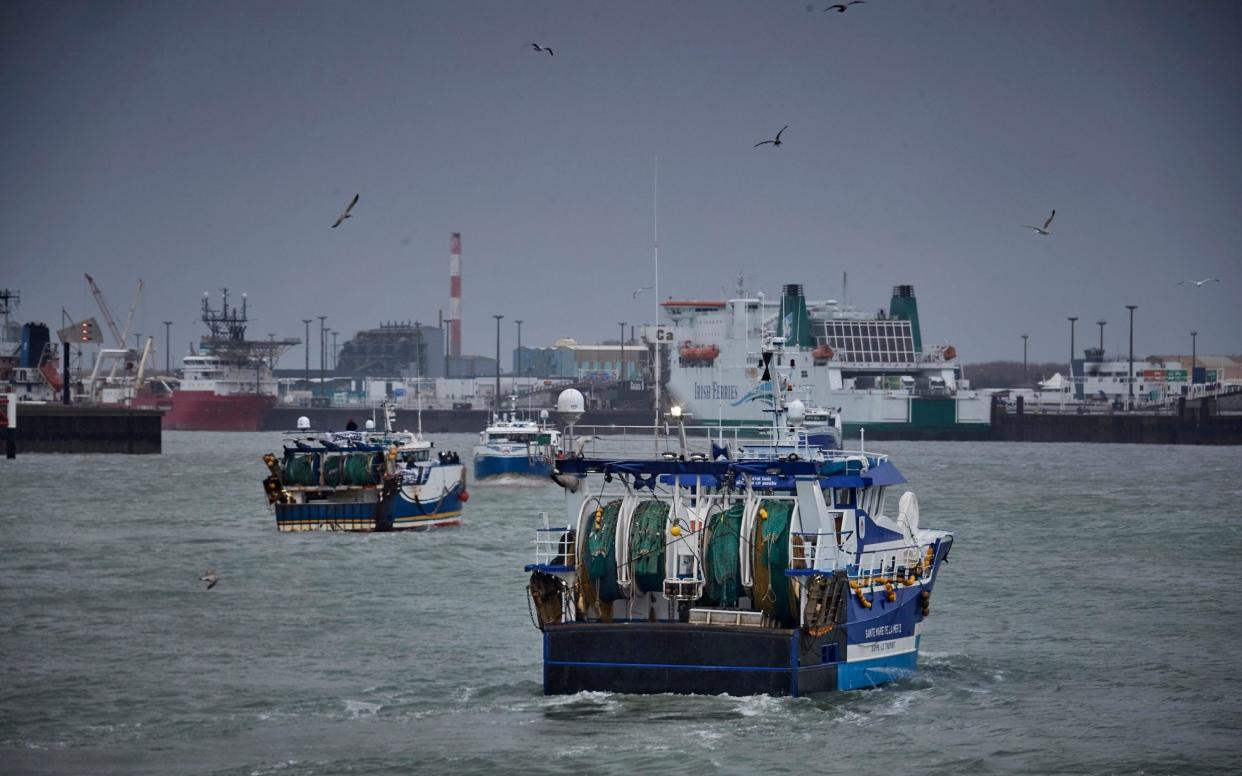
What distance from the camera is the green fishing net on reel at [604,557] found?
2650cm

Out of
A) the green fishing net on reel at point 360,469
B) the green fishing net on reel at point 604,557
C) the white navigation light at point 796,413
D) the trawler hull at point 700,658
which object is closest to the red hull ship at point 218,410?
the green fishing net on reel at point 360,469

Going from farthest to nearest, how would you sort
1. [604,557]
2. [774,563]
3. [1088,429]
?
[1088,429]
[604,557]
[774,563]

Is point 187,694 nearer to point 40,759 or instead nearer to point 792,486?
point 40,759

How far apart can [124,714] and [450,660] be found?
6.83 meters

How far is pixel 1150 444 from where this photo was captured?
497 ft

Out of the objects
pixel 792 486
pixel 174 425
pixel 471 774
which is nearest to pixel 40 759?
pixel 471 774

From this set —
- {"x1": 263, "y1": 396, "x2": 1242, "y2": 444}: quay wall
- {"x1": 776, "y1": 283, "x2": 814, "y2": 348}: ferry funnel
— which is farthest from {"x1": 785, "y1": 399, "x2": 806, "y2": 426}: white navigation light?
{"x1": 776, "y1": 283, "x2": 814, "y2": 348}: ferry funnel

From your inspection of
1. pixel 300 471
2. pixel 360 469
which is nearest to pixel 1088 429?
pixel 360 469

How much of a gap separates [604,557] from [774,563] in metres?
2.79

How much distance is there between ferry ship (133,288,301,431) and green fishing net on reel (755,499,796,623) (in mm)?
169727

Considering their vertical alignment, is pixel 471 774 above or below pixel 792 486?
below

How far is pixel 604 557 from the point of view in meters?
26.5

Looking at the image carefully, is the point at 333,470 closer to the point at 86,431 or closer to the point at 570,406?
the point at 570,406

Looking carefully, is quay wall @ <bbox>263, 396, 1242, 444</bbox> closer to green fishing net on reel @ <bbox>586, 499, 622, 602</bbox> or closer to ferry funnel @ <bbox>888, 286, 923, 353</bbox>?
ferry funnel @ <bbox>888, 286, 923, 353</bbox>
